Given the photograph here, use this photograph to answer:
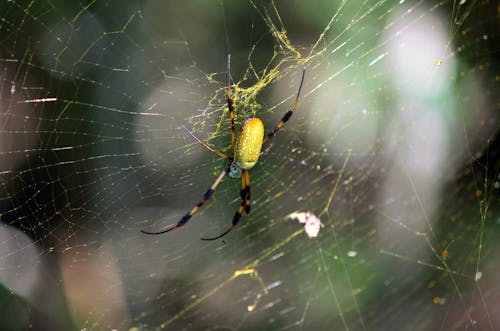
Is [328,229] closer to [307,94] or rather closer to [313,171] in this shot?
[313,171]

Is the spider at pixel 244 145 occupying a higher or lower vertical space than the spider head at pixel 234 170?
higher

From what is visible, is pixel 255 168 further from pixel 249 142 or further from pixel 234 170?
pixel 249 142

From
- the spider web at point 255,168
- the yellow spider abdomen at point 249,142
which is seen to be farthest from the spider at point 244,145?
the spider web at point 255,168

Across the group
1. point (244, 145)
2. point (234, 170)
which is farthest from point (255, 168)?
point (244, 145)

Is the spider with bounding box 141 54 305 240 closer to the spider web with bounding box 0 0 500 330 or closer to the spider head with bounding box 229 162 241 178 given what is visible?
the spider head with bounding box 229 162 241 178

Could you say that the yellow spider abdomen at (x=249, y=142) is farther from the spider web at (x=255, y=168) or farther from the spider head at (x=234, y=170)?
the spider web at (x=255, y=168)

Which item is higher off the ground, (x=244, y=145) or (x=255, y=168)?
(x=244, y=145)
